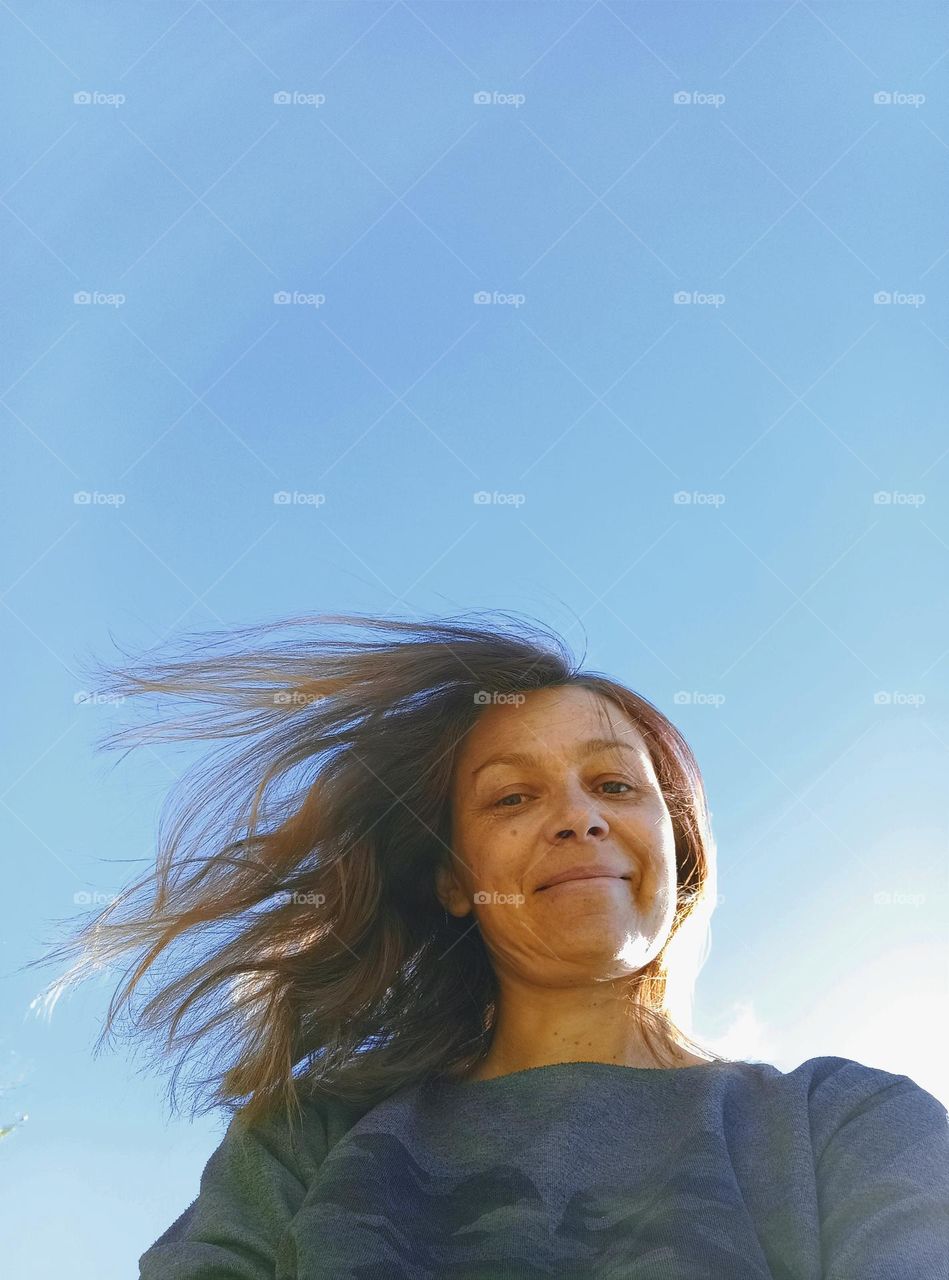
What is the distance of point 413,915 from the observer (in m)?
4.41

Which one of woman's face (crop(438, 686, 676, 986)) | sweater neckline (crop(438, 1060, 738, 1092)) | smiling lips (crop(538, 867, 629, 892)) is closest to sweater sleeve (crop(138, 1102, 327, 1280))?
sweater neckline (crop(438, 1060, 738, 1092))

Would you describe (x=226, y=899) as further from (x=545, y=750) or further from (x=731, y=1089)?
(x=731, y=1089)

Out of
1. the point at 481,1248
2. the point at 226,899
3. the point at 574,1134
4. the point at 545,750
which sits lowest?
the point at 481,1248

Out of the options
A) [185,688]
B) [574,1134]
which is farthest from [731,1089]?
[185,688]

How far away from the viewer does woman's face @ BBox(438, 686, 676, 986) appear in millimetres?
3793

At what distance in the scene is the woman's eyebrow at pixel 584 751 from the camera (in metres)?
4.07

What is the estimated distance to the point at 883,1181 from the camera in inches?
117

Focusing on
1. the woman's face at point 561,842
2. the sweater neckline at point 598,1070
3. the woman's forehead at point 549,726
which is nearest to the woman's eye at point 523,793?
the woman's face at point 561,842

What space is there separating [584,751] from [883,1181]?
4.71 ft

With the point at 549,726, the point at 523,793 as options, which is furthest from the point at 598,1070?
the point at 549,726

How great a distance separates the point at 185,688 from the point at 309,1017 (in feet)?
3.99

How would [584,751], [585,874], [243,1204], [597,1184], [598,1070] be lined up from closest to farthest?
1. [597,1184]
2. [243,1204]
3. [598,1070]
4. [585,874]
5. [584,751]

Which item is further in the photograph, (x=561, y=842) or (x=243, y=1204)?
(x=561, y=842)

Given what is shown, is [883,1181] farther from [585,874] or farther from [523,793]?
[523,793]
